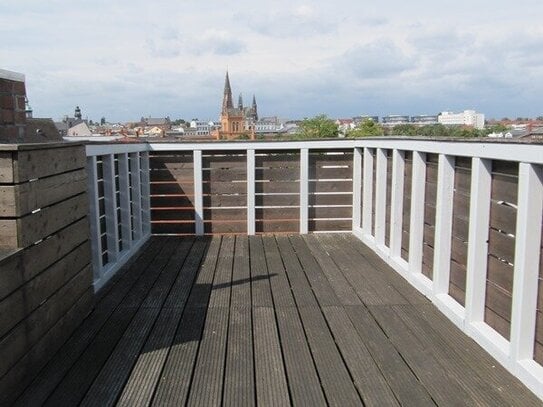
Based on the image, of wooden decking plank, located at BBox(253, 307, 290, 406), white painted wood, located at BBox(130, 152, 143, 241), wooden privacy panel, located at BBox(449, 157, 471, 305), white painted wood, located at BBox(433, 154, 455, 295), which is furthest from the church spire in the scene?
wooden decking plank, located at BBox(253, 307, 290, 406)

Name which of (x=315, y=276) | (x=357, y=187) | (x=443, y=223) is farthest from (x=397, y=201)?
(x=357, y=187)

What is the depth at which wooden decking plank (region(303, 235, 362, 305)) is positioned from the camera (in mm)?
3789

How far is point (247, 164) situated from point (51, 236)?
12.0 feet

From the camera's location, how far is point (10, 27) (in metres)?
7.38

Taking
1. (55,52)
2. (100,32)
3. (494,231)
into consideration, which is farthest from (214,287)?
(55,52)

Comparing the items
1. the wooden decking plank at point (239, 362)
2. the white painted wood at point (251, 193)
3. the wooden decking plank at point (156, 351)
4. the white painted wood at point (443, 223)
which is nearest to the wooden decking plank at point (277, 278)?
the wooden decking plank at point (239, 362)

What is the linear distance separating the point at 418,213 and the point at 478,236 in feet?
3.68

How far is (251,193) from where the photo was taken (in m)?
6.33

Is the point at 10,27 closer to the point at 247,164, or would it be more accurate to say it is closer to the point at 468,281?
the point at 247,164

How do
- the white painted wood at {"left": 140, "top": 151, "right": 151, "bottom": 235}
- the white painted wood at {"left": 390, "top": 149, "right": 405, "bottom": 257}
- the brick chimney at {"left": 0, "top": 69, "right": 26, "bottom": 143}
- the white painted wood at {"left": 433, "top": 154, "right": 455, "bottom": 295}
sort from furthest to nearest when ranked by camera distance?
the white painted wood at {"left": 140, "top": 151, "right": 151, "bottom": 235}
the white painted wood at {"left": 390, "top": 149, "right": 405, "bottom": 257}
the white painted wood at {"left": 433, "top": 154, "right": 455, "bottom": 295}
the brick chimney at {"left": 0, "top": 69, "right": 26, "bottom": 143}

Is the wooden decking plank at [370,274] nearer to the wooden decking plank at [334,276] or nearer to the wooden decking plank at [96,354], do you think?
the wooden decking plank at [334,276]

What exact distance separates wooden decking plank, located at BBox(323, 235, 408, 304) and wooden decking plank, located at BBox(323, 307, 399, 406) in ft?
1.67

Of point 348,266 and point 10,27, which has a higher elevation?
point 10,27

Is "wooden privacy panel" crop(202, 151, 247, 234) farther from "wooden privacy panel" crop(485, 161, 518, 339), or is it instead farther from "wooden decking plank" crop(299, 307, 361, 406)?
"wooden privacy panel" crop(485, 161, 518, 339)
